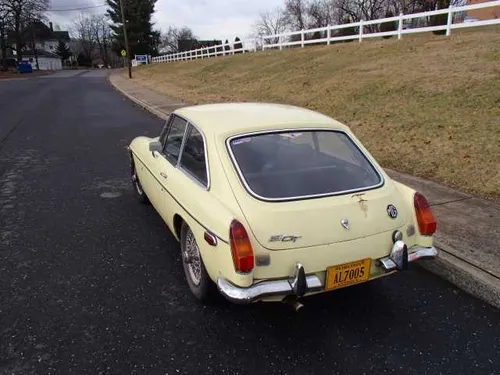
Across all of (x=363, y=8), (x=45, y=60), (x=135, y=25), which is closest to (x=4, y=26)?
(x=135, y=25)

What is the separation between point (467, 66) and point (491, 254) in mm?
8192

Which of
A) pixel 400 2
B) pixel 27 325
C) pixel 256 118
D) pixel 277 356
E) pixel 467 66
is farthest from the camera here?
pixel 400 2

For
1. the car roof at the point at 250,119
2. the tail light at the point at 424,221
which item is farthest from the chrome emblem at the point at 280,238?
the tail light at the point at 424,221

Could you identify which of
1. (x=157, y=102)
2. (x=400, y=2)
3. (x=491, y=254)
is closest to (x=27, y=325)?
(x=491, y=254)

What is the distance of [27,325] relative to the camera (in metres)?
2.89

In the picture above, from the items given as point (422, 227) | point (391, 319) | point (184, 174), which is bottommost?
point (391, 319)

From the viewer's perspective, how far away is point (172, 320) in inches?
117

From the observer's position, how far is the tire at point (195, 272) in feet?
10.0

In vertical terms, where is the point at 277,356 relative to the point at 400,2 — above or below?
below

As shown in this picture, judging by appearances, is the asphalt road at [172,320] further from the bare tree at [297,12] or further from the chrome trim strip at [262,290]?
the bare tree at [297,12]

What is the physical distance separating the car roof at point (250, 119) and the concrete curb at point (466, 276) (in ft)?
4.67

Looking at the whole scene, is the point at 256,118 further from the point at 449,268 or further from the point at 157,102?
the point at 157,102

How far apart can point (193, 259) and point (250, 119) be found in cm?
122

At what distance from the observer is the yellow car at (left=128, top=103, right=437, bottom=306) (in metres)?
2.61
